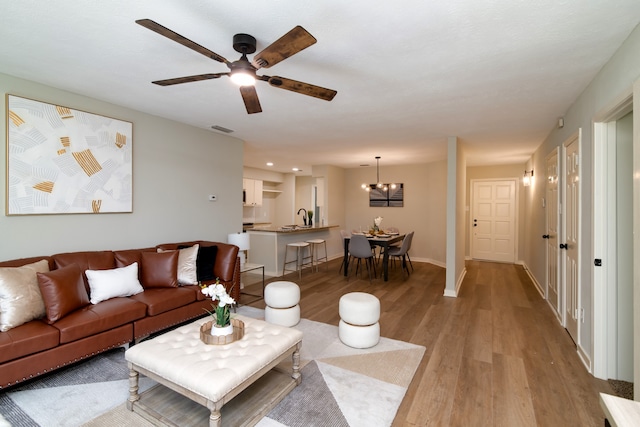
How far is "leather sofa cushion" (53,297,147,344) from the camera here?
226 centimetres

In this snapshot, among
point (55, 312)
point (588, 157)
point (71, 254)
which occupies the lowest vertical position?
point (55, 312)

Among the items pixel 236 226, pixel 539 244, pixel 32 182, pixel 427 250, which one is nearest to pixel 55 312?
pixel 32 182

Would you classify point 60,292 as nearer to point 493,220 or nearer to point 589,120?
point 589,120

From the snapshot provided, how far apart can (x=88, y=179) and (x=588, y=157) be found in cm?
487

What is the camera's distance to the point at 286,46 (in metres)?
1.56

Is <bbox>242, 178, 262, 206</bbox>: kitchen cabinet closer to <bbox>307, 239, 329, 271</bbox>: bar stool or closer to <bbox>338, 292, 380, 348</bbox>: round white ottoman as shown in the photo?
<bbox>307, 239, 329, 271</bbox>: bar stool

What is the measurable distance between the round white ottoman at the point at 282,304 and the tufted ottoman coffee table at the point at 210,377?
102 centimetres

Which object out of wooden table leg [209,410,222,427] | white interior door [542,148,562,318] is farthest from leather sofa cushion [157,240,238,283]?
white interior door [542,148,562,318]

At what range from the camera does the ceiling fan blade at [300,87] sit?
192 centimetres

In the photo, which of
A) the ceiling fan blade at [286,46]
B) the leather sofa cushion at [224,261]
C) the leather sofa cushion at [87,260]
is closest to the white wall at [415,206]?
the leather sofa cushion at [224,261]

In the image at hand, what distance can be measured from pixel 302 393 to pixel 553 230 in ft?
12.4

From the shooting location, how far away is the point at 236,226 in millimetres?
4895

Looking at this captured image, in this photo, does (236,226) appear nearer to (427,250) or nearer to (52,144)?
(52,144)

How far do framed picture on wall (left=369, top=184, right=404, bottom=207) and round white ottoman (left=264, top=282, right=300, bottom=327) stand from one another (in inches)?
194
